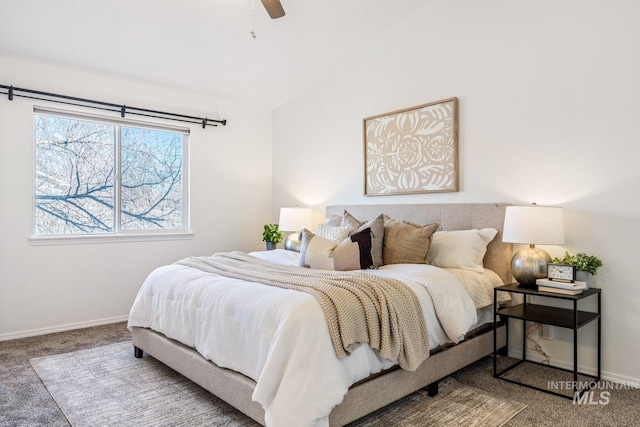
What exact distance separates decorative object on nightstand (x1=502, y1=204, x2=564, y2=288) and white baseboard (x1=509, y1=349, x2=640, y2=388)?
2.05ft

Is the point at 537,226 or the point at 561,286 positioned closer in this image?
the point at 561,286

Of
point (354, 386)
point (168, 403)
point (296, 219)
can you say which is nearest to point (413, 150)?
point (296, 219)

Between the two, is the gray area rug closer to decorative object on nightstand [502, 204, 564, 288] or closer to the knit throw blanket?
the knit throw blanket

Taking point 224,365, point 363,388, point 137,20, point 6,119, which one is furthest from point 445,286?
point 6,119

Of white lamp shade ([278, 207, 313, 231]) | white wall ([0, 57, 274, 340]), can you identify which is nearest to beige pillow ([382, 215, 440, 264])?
white lamp shade ([278, 207, 313, 231])

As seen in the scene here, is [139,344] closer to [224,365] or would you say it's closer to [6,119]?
[224,365]

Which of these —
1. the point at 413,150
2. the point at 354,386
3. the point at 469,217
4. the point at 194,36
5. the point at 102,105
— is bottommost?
the point at 354,386

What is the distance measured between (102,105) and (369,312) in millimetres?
3541

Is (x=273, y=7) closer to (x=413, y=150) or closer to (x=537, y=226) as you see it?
(x=413, y=150)

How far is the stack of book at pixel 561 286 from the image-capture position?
8.59 feet

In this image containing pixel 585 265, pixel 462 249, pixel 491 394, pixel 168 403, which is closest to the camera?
pixel 168 403

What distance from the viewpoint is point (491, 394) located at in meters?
2.54

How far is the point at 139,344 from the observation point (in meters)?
3.17

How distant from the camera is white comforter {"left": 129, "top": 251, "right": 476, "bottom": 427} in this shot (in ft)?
5.96
